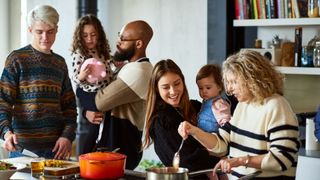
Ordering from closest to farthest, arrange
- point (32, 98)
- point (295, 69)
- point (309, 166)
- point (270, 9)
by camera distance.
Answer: point (32, 98), point (309, 166), point (295, 69), point (270, 9)

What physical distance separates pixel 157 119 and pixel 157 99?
0.13 meters

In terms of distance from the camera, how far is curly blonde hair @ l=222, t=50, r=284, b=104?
8.72 feet

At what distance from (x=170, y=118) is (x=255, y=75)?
20.1 inches

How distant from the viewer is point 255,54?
2.74 meters

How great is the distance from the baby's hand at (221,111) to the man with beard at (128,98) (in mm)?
513

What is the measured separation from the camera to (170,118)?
2953mm

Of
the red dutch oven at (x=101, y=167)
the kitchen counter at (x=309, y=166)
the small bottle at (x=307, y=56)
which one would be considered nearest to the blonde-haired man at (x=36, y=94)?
the red dutch oven at (x=101, y=167)

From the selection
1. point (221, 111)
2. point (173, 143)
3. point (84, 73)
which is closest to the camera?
point (173, 143)

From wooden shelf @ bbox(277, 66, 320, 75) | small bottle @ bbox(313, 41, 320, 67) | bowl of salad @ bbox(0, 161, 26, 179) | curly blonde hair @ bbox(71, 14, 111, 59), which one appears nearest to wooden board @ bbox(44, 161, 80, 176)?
bowl of salad @ bbox(0, 161, 26, 179)

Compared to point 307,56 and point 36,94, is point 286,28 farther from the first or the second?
point 36,94

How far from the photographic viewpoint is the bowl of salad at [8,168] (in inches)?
101

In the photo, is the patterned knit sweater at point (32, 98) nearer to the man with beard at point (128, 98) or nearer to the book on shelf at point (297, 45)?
the man with beard at point (128, 98)

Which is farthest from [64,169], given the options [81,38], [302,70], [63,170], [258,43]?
[258,43]

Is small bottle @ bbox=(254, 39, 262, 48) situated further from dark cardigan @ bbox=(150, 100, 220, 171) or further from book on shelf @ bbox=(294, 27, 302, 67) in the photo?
dark cardigan @ bbox=(150, 100, 220, 171)
